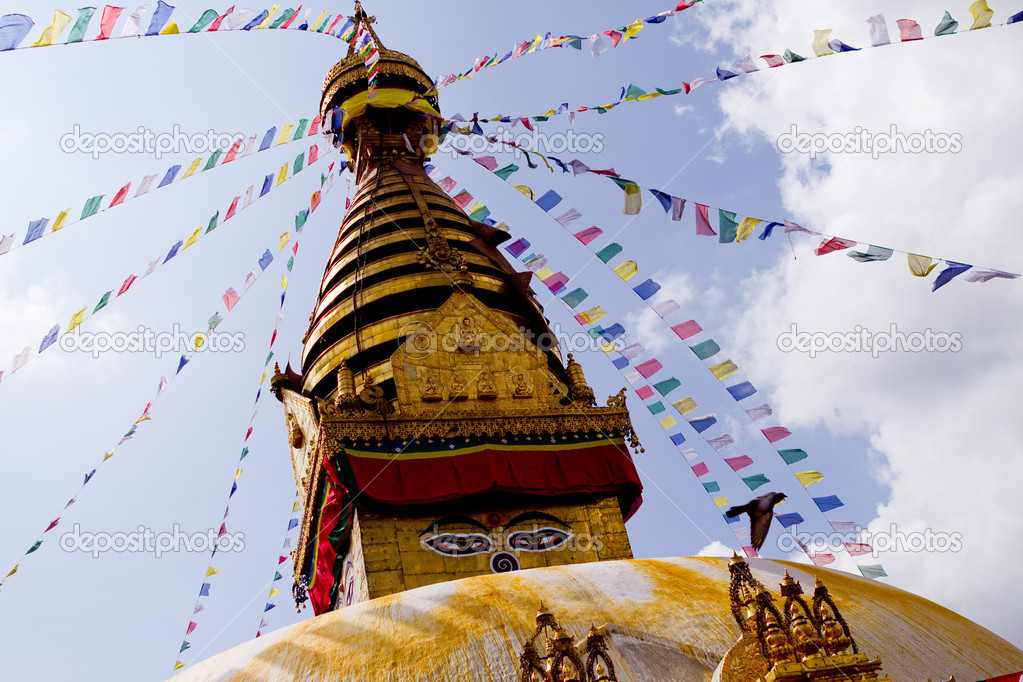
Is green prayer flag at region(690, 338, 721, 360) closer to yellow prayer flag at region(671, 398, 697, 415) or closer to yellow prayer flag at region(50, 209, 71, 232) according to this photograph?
yellow prayer flag at region(671, 398, 697, 415)

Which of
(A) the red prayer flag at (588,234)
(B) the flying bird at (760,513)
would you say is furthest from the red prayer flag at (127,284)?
(B) the flying bird at (760,513)

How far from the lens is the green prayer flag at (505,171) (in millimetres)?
10891

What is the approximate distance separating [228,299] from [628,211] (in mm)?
5782

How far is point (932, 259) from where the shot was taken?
24.4 ft

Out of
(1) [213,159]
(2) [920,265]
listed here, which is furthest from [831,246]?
(1) [213,159]

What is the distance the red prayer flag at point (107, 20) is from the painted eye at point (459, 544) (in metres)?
5.94

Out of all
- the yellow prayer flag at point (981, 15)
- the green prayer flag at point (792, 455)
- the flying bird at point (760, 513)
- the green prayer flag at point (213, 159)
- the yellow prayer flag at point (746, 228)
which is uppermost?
the green prayer flag at point (213, 159)

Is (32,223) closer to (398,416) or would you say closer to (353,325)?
(398,416)

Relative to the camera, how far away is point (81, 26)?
7.98 metres

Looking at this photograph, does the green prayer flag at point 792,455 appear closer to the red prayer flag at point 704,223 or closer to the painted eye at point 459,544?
the red prayer flag at point 704,223

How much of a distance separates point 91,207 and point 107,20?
1917mm

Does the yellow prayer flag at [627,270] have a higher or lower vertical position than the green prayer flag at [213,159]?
lower

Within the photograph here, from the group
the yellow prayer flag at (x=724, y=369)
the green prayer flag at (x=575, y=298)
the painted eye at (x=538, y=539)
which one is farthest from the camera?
the green prayer flag at (x=575, y=298)

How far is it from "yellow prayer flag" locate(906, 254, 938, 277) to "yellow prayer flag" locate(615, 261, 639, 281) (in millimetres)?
3287
